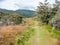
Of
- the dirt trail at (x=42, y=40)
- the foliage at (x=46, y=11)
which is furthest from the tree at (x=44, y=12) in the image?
the dirt trail at (x=42, y=40)

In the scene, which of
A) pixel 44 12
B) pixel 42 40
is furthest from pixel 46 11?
pixel 42 40

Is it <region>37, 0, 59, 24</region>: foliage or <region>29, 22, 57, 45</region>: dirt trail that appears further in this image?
<region>37, 0, 59, 24</region>: foliage

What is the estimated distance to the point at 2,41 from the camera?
10930 millimetres

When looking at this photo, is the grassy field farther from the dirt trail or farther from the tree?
the tree

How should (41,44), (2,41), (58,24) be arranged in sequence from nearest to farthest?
(2,41) → (41,44) → (58,24)

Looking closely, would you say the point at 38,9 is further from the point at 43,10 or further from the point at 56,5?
the point at 56,5

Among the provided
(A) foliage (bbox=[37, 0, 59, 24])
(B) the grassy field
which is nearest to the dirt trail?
(B) the grassy field

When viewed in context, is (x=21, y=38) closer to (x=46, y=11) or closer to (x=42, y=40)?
(x=42, y=40)

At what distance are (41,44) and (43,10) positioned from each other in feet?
124

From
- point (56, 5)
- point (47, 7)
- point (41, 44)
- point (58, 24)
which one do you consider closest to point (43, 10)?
point (47, 7)

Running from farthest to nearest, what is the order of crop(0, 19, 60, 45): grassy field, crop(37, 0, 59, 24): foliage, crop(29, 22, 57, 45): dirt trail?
crop(37, 0, 59, 24): foliage
crop(29, 22, 57, 45): dirt trail
crop(0, 19, 60, 45): grassy field

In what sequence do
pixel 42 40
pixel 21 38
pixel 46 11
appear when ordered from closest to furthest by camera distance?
pixel 21 38, pixel 42 40, pixel 46 11

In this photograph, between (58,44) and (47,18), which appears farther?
(47,18)

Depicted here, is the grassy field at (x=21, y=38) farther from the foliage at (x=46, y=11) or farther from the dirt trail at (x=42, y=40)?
the foliage at (x=46, y=11)
